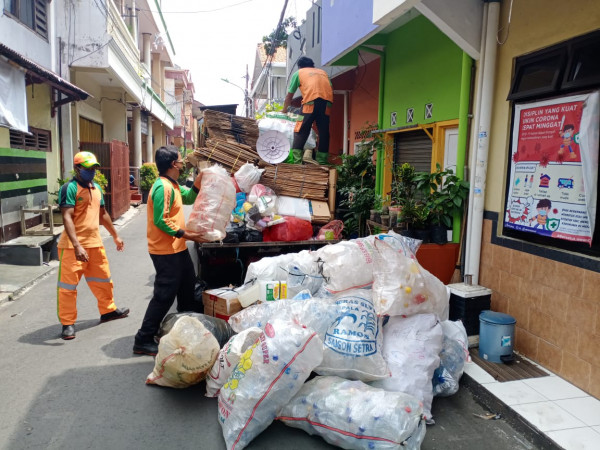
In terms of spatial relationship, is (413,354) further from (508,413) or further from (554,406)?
(554,406)

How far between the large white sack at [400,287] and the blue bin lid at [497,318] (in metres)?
0.45

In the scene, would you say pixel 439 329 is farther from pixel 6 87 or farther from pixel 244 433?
pixel 6 87

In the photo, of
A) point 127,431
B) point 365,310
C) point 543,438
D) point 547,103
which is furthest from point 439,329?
point 127,431

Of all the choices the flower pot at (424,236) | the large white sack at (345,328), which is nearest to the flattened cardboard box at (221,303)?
the large white sack at (345,328)

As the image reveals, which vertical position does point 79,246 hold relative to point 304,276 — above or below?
above

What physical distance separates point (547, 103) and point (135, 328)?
457 cm

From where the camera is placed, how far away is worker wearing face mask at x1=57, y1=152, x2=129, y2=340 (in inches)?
186

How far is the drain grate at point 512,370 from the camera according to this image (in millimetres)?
3743

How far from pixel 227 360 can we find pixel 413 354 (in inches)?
54.5

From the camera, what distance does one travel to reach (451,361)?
12.2ft

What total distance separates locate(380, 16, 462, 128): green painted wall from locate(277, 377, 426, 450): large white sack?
3903mm

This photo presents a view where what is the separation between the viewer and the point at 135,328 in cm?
502

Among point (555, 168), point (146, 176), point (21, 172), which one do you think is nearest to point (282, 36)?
point (146, 176)

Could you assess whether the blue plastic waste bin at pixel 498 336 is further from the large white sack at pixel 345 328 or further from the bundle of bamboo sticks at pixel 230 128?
the bundle of bamboo sticks at pixel 230 128
